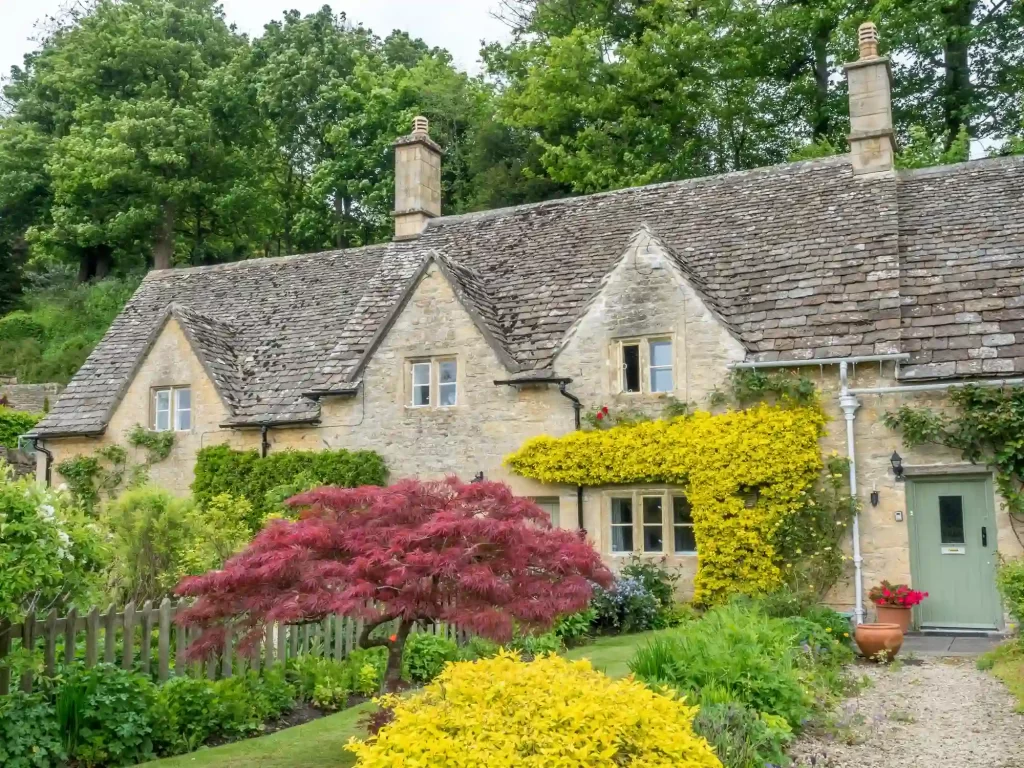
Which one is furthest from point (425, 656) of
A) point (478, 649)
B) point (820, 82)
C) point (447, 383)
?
point (820, 82)

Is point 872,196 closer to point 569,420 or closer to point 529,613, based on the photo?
point 569,420

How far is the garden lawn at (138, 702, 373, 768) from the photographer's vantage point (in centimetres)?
809

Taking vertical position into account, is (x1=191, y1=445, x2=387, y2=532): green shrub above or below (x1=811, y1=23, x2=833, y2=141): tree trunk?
below

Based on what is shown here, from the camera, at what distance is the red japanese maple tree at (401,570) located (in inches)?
296

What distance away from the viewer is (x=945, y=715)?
985cm

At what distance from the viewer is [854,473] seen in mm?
16297

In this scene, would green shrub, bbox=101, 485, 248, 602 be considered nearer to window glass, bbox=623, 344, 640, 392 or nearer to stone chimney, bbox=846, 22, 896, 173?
window glass, bbox=623, 344, 640, 392

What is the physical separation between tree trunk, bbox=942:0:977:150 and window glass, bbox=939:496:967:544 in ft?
66.0

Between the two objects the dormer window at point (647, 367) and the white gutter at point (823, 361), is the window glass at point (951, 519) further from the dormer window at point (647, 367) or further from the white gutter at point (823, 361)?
the dormer window at point (647, 367)

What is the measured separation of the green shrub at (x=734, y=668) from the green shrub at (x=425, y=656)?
3175 mm

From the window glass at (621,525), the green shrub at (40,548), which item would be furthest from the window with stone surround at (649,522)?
the green shrub at (40,548)

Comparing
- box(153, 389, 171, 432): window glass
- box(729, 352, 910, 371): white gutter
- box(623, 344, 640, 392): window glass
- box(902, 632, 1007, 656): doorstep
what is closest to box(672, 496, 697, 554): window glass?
box(623, 344, 640, 392): window glass

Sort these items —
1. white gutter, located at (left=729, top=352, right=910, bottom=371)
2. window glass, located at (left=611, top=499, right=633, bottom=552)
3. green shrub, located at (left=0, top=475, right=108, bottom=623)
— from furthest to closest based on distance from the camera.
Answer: window glass, located at (left=611, top=499, right=633, bottom=552), white gutter, located at (left=729, top=352, right=910, bottom=371), green shrub, located at (left=0, top=475, right=108, bottom=623)

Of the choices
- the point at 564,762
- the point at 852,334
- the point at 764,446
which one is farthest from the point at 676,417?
the point at 564,762
